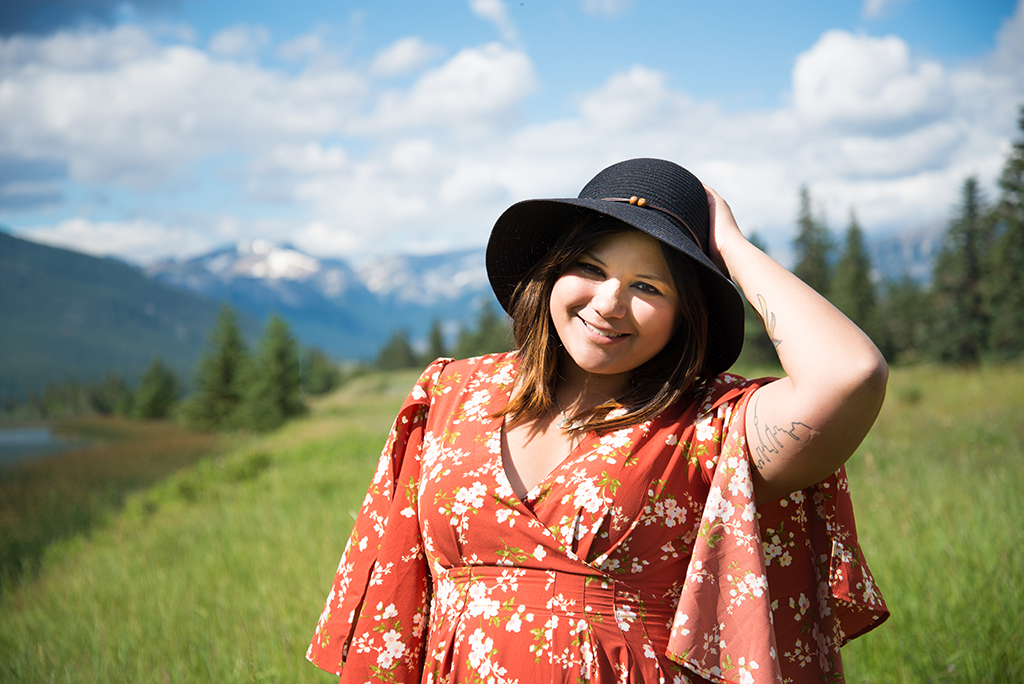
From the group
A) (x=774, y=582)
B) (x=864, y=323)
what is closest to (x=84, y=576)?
(x=774, y=582)

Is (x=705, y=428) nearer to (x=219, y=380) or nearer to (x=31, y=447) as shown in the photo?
(x=219, y=380)

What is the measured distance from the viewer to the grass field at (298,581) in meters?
3.02

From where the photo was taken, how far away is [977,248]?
99.3ft

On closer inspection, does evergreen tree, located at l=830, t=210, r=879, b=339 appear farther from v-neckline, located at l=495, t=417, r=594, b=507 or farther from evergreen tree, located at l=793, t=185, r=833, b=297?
v-neckline, located at l=495, t=417, r=594, b=507

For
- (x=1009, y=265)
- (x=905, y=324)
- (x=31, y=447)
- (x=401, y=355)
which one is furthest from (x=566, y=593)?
(x=401, y=355)

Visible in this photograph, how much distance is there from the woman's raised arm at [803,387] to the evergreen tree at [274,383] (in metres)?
33.5

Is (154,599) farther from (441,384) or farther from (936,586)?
(936,586)

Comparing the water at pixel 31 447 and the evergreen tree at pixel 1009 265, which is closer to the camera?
the water at pixel 31 447

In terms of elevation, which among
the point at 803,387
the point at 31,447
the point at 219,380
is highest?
the point at 803,387

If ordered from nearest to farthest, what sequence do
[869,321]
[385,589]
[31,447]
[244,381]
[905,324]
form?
[385,589] → [244,381] → [31,447] → [869,321] → [905,324]

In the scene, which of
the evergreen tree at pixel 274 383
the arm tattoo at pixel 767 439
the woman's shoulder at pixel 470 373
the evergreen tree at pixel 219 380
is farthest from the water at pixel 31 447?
the arm tattoo at pixel 767 439

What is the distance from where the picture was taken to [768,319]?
146 cm

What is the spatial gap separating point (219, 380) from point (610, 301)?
38.0 meters

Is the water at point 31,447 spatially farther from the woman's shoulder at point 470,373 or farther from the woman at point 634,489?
the woman at point 634,489
